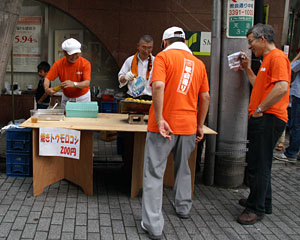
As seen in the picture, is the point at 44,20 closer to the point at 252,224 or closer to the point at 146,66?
the point at 146,66

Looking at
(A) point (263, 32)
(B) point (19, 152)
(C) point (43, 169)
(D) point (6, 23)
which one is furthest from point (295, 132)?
(D) point (6, 23)

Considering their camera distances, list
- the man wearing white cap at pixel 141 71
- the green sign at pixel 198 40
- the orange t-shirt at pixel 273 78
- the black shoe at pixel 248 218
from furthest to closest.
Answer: the green sign at pixel 198 40, the man wearing white cap at pixel 141 71, the black shoe at pixel 248 218, the orange t-shirt at pixel 273 78

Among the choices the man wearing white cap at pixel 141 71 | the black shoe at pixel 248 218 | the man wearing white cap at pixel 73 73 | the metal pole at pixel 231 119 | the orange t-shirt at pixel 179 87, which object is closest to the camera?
the orange t-shirt at pixel 179 87

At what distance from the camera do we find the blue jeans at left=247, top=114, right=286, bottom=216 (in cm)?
384

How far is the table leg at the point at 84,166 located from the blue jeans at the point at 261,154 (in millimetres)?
1920

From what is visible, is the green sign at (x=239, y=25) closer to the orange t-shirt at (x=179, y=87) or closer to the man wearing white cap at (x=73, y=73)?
the orange t-shirt at (x=179, y=87)

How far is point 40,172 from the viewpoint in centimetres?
450

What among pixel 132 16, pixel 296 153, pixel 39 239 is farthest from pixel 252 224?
pixel 132 16

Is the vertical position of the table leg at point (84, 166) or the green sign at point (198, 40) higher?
the green sign at point (198, 40)

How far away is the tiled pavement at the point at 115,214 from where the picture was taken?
3.66m

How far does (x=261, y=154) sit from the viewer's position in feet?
12.8

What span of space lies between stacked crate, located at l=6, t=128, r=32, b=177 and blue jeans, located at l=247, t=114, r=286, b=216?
2.97 metres

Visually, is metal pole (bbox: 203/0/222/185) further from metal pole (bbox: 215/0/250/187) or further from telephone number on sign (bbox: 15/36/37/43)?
telephone number on sign (bbox: 15/36/37/43)

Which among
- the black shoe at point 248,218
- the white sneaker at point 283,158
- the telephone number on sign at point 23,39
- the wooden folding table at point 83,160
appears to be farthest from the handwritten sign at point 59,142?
the telephone number on sign at point 23,39
